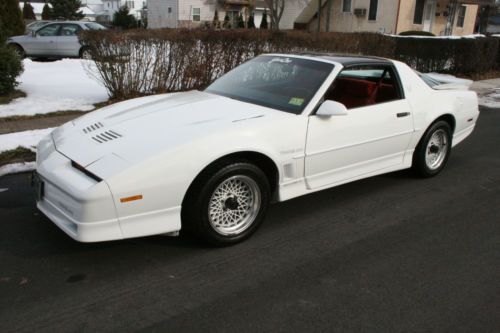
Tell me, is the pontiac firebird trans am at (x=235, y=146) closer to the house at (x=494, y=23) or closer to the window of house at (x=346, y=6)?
the window of house at (x=346, y=6)

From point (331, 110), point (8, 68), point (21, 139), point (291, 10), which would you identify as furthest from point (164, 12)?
point (331, 110)

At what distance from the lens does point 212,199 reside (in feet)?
11.8

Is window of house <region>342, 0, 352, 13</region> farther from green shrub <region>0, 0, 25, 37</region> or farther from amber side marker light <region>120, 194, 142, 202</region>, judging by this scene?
amber side marker light <region>120, 194, 142, 202</region>

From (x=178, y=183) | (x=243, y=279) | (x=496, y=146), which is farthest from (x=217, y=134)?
(x=496, y=146)

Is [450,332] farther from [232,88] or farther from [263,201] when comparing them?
[232,88]

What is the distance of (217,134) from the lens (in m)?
3.57

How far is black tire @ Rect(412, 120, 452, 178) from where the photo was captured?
5262mm

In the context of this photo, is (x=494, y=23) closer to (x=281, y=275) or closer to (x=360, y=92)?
(x=360, y=92)

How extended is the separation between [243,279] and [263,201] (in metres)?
0.75

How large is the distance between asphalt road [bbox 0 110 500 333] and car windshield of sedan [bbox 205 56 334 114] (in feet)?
3.46

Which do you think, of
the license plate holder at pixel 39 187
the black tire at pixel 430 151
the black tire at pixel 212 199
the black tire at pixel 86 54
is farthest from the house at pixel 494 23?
the license plate holder at pixel 39 187

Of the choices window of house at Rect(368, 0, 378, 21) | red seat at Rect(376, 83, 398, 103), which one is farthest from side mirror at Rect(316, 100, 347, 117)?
window of house at Rect(368, 0, 378, 21)

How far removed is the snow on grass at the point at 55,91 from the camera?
8.62m

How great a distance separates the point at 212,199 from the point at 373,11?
91.8ft
